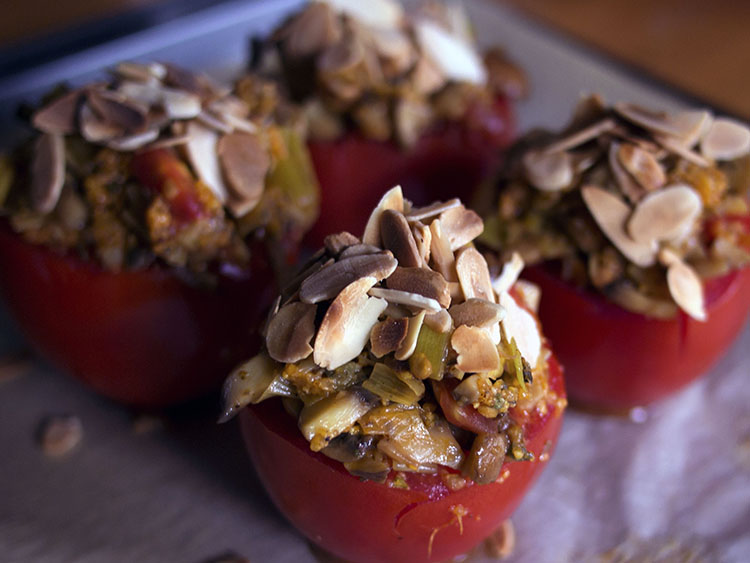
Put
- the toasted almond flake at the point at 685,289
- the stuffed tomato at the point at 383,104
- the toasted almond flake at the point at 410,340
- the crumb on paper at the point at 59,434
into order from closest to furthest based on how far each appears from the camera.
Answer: the toasted almond flake at the point at 410,340, the toasted almond flake at the point at 685,289, the crumb on paper at the point at 59,434, the stuffed tomato at the point at 383,104

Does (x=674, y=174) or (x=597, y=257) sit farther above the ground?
(x=674, y=174)

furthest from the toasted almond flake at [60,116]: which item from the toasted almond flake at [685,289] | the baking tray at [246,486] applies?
the toasted almond flake at [685,289]

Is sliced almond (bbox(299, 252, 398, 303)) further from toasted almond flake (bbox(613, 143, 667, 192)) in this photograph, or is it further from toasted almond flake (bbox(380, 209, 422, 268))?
toasted almond flake (bbox(613, 143, 667, 192))

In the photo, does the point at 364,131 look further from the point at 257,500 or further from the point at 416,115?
the point at 257,500

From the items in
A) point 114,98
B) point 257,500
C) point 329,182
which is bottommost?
point 257,500

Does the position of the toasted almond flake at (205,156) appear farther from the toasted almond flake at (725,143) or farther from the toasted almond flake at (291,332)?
the toasted almond flake at (725,143)

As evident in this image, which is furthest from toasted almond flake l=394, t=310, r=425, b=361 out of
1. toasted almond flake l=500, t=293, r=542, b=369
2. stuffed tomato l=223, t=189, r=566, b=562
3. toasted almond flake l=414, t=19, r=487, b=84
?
toasted almond flake l=414, t=19, r=487, b=84

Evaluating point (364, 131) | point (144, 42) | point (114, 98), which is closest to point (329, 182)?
point (364, 131)
